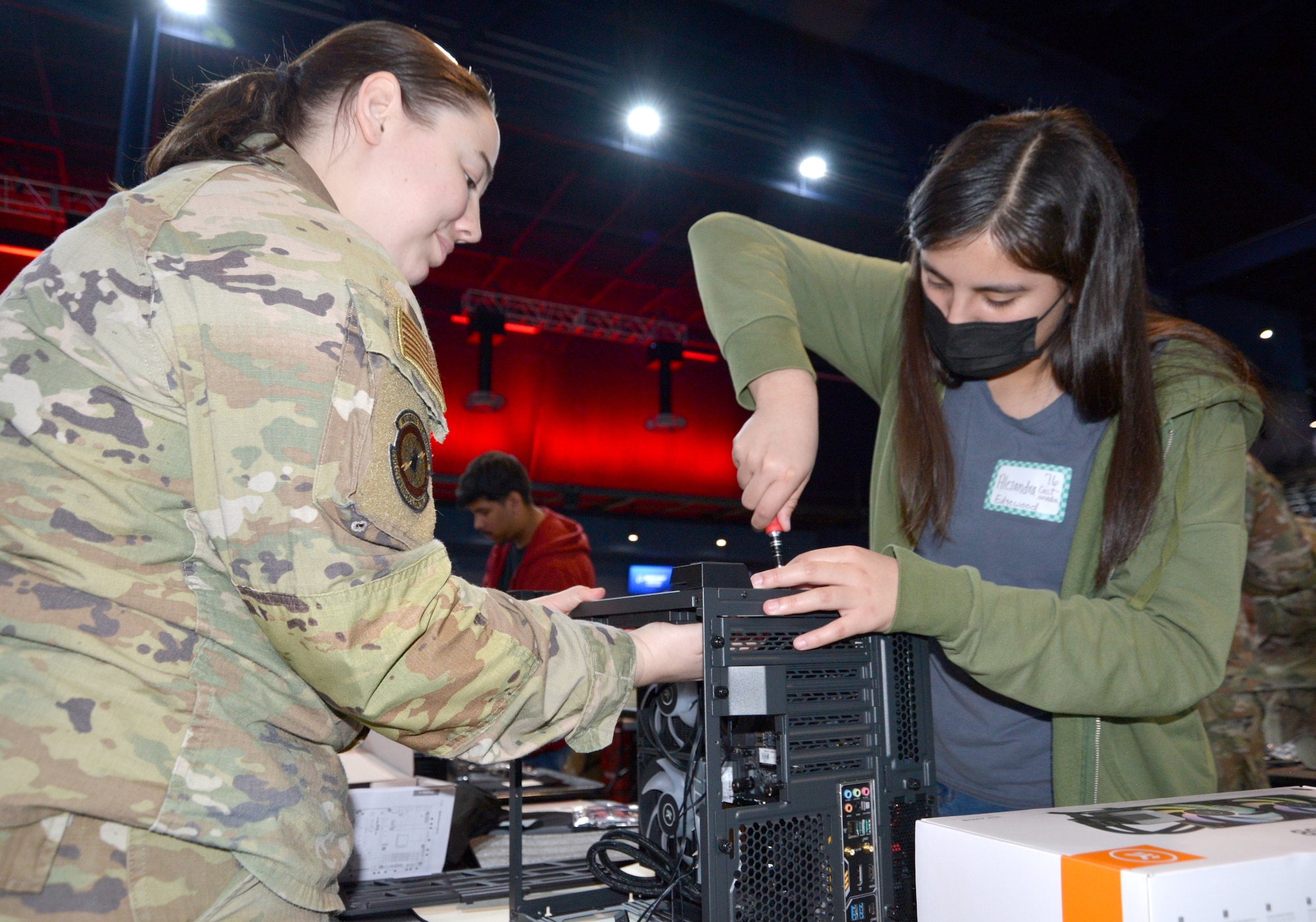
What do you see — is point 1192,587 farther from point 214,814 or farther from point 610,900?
point 214,814

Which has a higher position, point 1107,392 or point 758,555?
point 758,555

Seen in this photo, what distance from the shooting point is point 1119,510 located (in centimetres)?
93

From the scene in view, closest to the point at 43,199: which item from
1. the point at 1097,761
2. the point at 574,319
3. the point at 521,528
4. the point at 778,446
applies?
the point at 574,319

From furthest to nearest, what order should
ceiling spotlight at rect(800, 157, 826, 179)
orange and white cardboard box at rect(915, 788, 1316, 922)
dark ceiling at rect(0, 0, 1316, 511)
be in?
ceiling spotlight at rect(800, 157, 826, 179) < dark ceiling at rect(0, 0, 1316, 511) < orange and white cardboard box at rect(915, 788, 1316, 922)

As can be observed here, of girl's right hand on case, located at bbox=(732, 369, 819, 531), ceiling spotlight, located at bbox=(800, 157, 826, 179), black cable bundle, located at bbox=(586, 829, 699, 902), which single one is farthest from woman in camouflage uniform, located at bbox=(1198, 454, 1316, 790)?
ceiling spotlight, located at bbox=(800, 157, 826, 179)

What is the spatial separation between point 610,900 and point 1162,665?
1.96ft

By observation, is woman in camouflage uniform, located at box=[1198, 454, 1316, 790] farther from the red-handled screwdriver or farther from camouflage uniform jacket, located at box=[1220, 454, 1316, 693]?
the red-handled screwdriver

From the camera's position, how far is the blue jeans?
1.00 metres

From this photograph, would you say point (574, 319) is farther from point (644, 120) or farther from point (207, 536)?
point (207, 536)

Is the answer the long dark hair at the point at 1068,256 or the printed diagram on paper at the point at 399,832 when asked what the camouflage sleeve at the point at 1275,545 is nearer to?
the long dark hair at the point at 1068,256

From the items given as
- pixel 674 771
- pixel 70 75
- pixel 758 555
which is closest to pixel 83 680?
pixel 674 771

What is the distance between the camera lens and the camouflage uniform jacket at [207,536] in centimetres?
53

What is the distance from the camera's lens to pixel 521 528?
3283mm

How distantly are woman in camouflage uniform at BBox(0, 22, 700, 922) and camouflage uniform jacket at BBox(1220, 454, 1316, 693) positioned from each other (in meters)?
2.56
